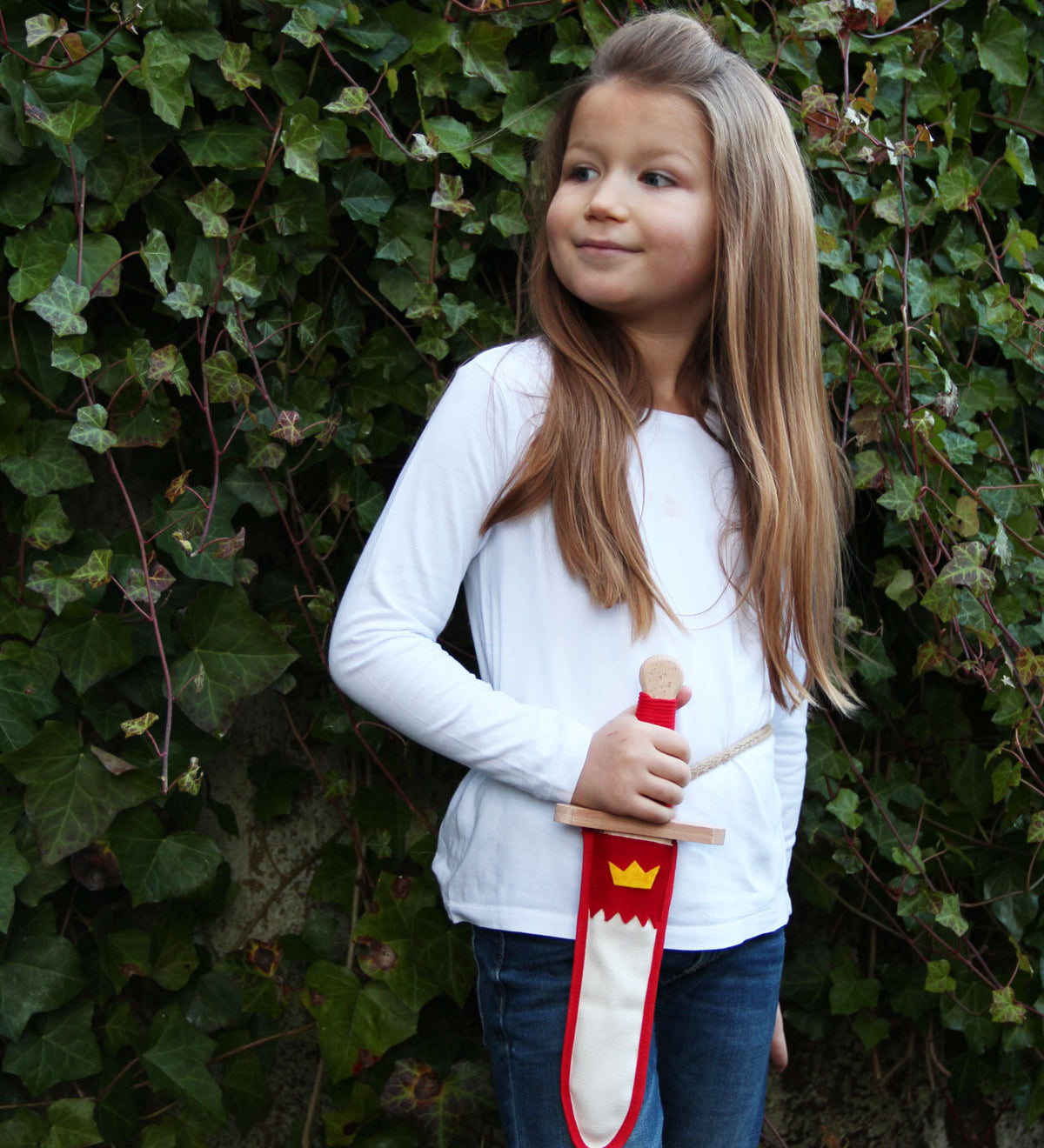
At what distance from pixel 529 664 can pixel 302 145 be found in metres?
0.65

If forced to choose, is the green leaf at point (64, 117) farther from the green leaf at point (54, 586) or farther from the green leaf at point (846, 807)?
the green leaf at point (846, 807)

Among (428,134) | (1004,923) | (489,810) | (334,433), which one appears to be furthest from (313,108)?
(1004,923)

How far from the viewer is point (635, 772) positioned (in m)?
0.94

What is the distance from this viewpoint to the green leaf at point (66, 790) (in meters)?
1.25

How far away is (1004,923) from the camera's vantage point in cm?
158

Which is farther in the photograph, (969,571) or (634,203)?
(969,571)

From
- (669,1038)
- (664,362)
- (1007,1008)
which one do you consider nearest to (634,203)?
(664,362)

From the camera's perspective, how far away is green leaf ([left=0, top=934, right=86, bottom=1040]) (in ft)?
4.29

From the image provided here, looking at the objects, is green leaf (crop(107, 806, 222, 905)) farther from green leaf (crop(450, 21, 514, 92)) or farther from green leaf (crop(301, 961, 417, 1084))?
green leaf (crop(450, 21, 514, 92))

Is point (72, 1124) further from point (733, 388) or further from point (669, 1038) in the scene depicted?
point (733, 388)

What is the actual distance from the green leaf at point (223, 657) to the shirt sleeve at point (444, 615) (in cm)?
30

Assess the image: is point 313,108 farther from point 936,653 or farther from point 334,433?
point 936,653

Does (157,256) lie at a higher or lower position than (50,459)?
higher

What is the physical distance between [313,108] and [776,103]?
505 millimetres
